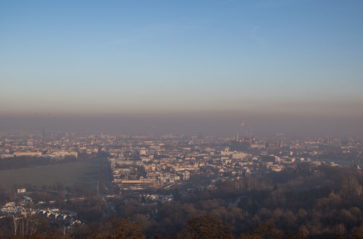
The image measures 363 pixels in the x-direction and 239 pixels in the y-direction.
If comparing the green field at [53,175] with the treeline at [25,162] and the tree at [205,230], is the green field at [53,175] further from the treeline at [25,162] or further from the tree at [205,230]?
the tree at [205,230]

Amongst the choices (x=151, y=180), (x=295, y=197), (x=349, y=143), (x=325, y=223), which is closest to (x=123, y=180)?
(x=151, y=180)

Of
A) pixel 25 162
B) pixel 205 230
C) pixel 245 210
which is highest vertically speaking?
pixel 205 230

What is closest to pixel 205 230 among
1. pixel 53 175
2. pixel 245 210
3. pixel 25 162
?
pixel 245 210

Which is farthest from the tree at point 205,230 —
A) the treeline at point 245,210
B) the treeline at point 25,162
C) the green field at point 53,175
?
the treeline at point 25,162

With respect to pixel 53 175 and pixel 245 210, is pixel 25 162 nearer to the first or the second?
pixel 53 175

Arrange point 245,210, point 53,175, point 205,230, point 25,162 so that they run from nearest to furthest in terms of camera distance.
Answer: point 205,230 < point 245,210 < point 53,175 < point 25,162

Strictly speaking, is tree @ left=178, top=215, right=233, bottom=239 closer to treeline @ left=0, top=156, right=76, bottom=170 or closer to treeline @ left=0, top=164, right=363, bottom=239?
treeline @ left=0, top=164, right=363, bottom=239

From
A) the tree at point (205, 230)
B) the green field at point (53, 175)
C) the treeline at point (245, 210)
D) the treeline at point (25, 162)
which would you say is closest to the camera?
the tree at point (205, 230)

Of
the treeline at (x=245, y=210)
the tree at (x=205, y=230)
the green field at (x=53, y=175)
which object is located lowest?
the green field at (x=53, y=175)

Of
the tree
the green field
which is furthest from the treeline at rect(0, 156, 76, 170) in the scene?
the tree
